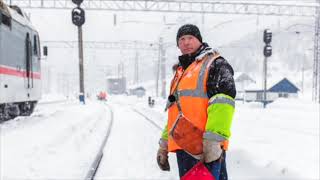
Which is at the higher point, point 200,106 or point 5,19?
point 5,19

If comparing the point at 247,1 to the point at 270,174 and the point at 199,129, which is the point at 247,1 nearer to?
the point at 270,174

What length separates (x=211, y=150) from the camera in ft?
10.9

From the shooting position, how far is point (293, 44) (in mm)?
145625

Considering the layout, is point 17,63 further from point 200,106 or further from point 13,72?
point 200,106

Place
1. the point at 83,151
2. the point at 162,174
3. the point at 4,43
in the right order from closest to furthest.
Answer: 1. the point at 162,174
2. the point at 83,151
3. the point at 4,43

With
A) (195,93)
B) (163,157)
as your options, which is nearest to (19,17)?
(163,157)

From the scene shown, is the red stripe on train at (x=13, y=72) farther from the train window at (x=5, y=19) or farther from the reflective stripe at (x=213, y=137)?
the reflective stripe at (x=213, y=137)

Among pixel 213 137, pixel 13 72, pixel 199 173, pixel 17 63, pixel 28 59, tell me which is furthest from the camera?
pixel 28 59

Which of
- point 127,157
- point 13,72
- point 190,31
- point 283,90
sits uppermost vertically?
point 190,31

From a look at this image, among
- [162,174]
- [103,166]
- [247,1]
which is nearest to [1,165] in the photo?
[103,166]

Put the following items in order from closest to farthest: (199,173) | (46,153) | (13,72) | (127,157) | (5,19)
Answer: (199,173), (127,157), (46,153), (5,19), (13,72)

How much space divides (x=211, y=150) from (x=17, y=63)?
14.1 metres

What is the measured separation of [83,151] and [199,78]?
23.5 feet

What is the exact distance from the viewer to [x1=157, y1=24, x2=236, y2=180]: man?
3.34 meters
